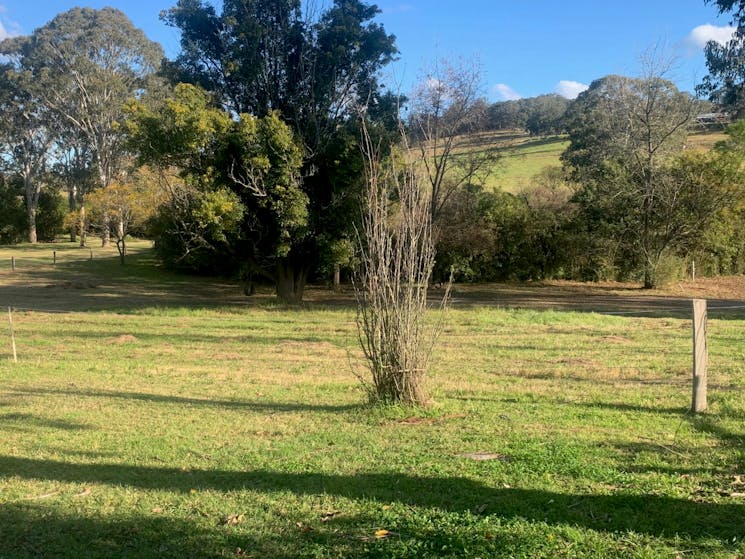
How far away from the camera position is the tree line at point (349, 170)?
21.8 metres

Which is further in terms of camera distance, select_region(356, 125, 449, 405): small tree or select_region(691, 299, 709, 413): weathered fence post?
select_region(356, 125, 449, 405): small tree

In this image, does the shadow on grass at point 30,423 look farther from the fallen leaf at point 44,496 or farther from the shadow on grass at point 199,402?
the fallen leaf at point 44,496

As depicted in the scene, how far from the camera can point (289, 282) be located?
26.4 m

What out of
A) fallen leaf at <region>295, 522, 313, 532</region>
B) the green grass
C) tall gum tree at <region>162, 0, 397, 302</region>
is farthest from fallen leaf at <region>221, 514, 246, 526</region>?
the green grass

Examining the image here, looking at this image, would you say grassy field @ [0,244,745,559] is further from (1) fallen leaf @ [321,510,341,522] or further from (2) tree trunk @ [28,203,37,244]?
(2) tree trunk @ [28,203,37,244]

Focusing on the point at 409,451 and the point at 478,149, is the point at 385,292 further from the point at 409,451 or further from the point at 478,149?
the point at 478,149

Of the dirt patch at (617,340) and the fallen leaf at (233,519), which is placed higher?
the dirt patch at (617,340)

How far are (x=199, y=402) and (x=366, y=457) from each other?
401 cm

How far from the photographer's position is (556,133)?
238 feet

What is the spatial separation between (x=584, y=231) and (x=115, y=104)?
138 ft

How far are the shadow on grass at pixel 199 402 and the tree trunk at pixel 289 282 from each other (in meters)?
16.4

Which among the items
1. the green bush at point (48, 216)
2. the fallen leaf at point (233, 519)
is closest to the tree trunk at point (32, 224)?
the green bush at point (48, 216)

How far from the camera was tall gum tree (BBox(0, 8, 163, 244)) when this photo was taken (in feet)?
170

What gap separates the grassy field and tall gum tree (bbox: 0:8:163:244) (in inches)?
1833
